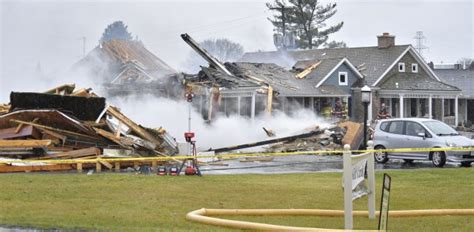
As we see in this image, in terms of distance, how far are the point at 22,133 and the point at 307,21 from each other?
2190 inches

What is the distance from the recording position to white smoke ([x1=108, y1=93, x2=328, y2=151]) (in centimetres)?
3406

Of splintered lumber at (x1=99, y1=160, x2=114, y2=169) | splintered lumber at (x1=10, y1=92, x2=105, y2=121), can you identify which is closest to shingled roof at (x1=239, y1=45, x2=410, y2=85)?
splintered lumber at (x1=10, y1=92, x2=105, y2=121)

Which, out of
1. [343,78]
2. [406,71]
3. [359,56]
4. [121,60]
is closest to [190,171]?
[121,60]

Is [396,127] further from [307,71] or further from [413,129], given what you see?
[307,71]

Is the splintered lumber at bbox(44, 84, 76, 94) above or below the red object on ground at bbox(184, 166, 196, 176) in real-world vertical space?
above

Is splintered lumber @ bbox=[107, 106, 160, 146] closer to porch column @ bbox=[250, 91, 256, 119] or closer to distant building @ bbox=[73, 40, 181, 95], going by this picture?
porch column @ bbox=[250, 91, 256, 119]

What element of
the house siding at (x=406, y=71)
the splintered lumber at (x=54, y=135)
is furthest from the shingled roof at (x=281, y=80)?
the splintered lumber at (x=54, y=135)

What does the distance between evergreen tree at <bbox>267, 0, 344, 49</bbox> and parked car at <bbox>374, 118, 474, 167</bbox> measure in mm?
48029

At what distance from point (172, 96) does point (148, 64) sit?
1150cm

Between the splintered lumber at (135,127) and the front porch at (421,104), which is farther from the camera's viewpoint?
the front porch at (421,104)

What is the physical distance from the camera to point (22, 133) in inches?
904

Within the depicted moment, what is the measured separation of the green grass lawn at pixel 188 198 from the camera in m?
11.0

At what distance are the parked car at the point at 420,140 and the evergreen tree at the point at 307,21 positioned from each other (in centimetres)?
4803

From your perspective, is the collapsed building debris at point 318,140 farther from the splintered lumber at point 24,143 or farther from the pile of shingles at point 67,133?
the splintered lumber at point 24,143
